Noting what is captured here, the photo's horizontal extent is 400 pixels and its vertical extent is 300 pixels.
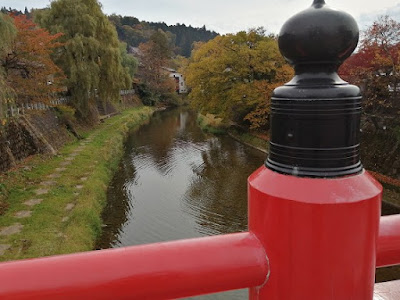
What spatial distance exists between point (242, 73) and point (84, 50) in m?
8.23

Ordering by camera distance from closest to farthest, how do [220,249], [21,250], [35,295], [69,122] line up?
1. [35,295]
2. [220,249]
3. [21,250]
4. [69,122]

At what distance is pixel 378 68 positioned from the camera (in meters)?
10.4

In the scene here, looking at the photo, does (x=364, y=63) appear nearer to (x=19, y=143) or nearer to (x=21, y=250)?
(x=21, y=250)

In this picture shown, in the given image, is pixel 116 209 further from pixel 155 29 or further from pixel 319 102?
pixel 155 29

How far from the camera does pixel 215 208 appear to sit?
9508 mm

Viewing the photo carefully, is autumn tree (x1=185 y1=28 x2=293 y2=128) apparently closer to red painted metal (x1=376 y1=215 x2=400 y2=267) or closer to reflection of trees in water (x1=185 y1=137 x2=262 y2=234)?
reflection of trees in water (x1=185 y1=137 x2=262 y2=234)

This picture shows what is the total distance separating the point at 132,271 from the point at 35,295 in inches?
8.9

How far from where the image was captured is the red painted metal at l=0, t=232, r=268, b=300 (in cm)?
77

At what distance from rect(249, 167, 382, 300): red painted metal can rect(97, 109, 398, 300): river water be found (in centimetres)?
536

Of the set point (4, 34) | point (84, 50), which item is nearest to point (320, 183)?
point (4, 34)

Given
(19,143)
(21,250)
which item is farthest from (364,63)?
(19,143)

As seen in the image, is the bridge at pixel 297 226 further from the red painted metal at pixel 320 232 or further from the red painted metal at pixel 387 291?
the red painted metal at pixel 387 291

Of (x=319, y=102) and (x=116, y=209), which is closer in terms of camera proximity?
(x=319, y=102)

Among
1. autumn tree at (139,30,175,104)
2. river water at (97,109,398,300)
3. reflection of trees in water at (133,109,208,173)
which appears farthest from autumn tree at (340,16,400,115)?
autumn tree at (139,30,175,104)
